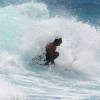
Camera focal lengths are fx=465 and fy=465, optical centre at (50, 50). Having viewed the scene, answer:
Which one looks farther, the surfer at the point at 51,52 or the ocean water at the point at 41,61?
the surfer at the point at 51,52

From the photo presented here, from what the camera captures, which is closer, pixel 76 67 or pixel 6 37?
pixel 76 67

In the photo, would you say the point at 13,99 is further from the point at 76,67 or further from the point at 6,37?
the point at 6,37

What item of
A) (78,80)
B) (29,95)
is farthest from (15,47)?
(29,95)

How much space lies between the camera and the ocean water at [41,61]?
1432cm

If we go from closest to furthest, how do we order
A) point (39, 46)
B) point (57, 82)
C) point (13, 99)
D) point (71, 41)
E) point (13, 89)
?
point (13, 99) < point (13, 89) < point (57, 82) < point (39, 46) < point (71, 41)

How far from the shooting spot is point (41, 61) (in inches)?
704

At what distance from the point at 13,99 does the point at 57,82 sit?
407 centimetres

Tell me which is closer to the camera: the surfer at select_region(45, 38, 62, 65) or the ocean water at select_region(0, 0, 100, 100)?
the ocean water at select_region(0, 0, 100, 100)

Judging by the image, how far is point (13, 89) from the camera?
13289mm

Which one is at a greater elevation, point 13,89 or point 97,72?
point 97,72

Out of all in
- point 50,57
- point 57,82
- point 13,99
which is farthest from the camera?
point 50,57

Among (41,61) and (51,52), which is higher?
(51,52)

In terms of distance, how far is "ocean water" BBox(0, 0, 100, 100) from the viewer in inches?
564

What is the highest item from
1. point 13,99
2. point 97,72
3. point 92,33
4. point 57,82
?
point 92,33
